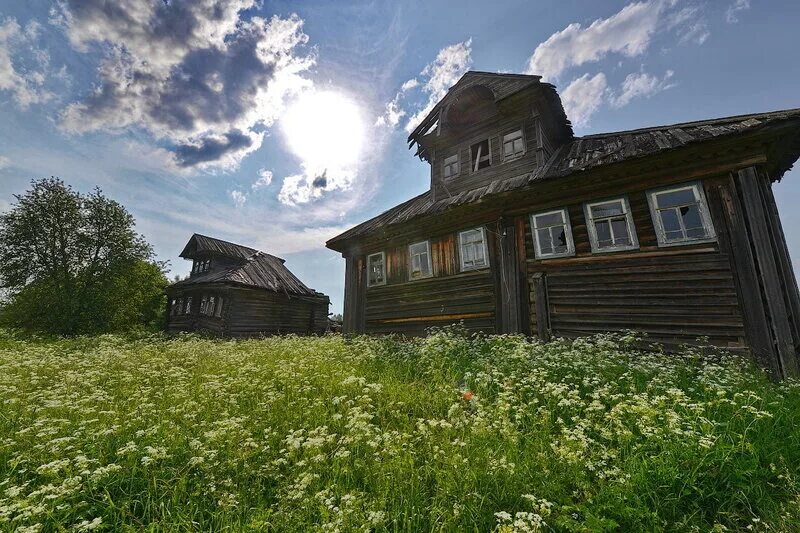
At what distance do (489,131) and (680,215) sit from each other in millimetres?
6700

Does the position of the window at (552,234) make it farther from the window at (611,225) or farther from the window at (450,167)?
the window at (450,167)

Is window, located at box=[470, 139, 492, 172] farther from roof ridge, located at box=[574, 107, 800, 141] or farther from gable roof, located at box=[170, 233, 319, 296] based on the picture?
gable roof, located at box=[170, 233, 319, 296]

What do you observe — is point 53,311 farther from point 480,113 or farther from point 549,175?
point 549,175

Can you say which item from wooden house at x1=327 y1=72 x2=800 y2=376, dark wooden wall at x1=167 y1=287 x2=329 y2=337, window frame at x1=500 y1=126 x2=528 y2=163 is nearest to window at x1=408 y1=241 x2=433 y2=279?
wooden house at x1=327 y1=72 x2=800 y2=376

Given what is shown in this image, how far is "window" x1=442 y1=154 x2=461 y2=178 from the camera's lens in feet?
40.3

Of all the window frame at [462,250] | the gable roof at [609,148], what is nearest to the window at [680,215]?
the gable roof at [609,148]

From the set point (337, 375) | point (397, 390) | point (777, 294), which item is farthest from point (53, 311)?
point (777, 294)

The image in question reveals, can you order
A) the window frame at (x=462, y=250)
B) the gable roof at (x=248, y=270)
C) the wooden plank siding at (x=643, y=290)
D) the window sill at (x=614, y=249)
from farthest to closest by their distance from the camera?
the gable roof at (x=248, y=270), the window frame at (x=462, y=250), the window sill at (x=614, y=249), the wooden plank siding at (x=643, y=290)

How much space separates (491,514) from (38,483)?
419 cm

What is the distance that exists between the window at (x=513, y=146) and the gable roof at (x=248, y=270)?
1765 cm

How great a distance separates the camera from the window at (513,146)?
35.1ft

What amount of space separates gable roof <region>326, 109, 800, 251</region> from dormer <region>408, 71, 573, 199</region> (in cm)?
66

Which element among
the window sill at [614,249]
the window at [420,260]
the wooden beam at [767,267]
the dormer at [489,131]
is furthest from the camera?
the window at [420,260]

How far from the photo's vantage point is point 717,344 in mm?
6258
